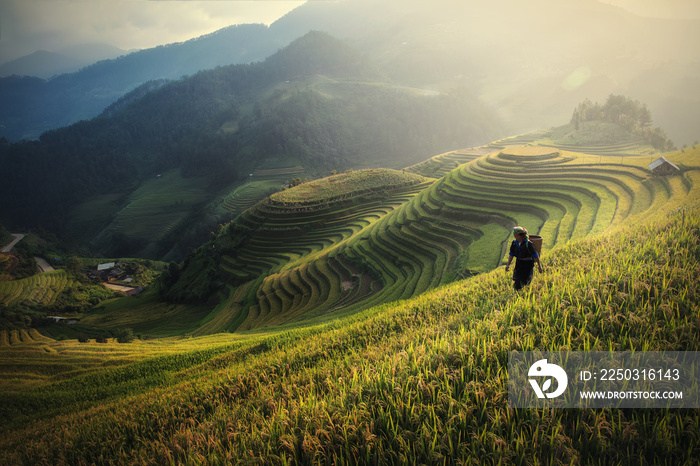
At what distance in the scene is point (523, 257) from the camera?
6055mm

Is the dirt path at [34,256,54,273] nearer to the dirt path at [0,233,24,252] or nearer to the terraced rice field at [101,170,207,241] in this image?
the dirt path at [0,233,24,252]

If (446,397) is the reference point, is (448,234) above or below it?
above

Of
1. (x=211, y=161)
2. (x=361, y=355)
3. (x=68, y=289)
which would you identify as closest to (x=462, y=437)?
(x=361, y=355)

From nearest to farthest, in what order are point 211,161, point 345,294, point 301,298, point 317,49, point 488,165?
1. point 345,294
2. point 301,298
3. point 488,165
4. point 211,161
5. point 317,49

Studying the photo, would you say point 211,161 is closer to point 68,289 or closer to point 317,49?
point 68,289

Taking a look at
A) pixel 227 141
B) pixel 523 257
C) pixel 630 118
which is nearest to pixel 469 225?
pixel 523 257

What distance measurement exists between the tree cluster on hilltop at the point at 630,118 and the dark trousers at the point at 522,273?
252 feet

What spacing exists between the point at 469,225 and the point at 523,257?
19896 millimetres

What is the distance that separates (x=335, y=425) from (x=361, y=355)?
8.23 feet

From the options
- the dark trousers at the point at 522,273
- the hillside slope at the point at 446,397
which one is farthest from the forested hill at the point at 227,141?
the dark trousers at the point at 522,273

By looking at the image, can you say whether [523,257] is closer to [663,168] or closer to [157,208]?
[663,168]

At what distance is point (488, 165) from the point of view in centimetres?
3200

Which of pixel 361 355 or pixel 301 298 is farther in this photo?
pixel 301 298

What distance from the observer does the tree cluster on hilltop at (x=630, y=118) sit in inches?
2340
